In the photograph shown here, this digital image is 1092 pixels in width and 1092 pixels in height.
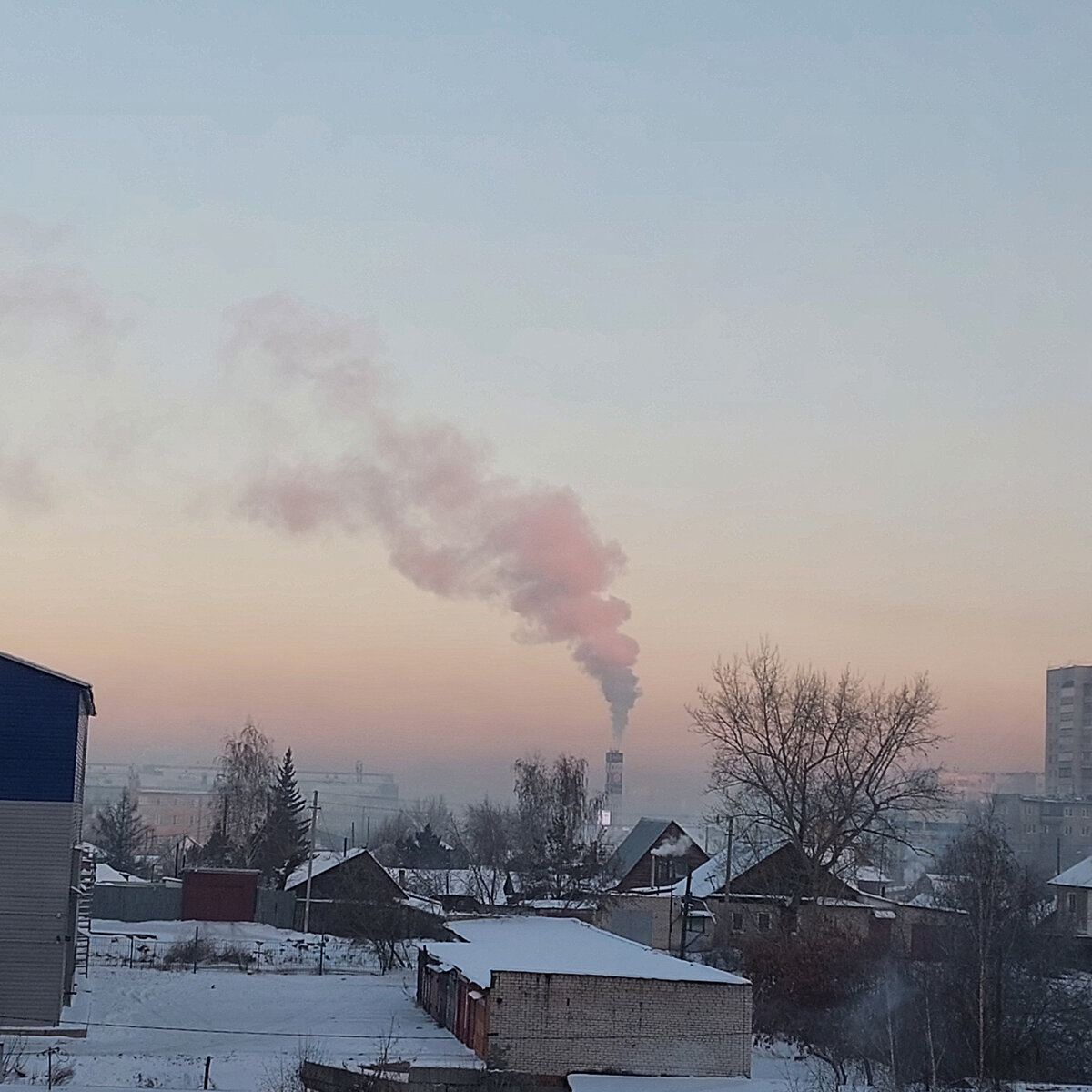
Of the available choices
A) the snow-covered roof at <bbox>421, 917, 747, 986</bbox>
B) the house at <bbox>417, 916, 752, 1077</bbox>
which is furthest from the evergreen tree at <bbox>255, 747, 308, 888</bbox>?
the house at <bbox>417, 916, 752, 1077</bbox>

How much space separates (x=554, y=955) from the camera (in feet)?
91.4

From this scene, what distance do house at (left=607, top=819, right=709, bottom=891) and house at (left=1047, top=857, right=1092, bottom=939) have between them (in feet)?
52.1

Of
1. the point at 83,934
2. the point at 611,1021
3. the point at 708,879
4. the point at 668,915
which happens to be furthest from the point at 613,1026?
the point at 708,879

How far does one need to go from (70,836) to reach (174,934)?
886 inches

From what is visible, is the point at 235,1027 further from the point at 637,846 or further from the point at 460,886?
the point at 637,846

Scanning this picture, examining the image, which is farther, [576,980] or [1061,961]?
[1061,961]

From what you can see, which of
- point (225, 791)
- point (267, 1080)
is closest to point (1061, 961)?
point (267, 1080)

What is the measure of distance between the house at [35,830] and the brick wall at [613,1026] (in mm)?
10697

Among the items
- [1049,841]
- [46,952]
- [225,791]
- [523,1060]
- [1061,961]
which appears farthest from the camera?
[1049,841]

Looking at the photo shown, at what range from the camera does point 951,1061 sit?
25.6m

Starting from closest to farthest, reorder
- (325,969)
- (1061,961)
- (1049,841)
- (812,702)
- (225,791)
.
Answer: (1061,961)
(325,969)
(812,702)
(225,791)
(1049,841)

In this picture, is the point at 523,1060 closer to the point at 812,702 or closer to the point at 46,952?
the point at 46,952

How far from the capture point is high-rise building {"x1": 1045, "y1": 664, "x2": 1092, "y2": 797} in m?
152

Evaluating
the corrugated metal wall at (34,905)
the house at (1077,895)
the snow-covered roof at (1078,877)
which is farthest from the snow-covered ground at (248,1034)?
the snow-covered roof at (1078,877)
